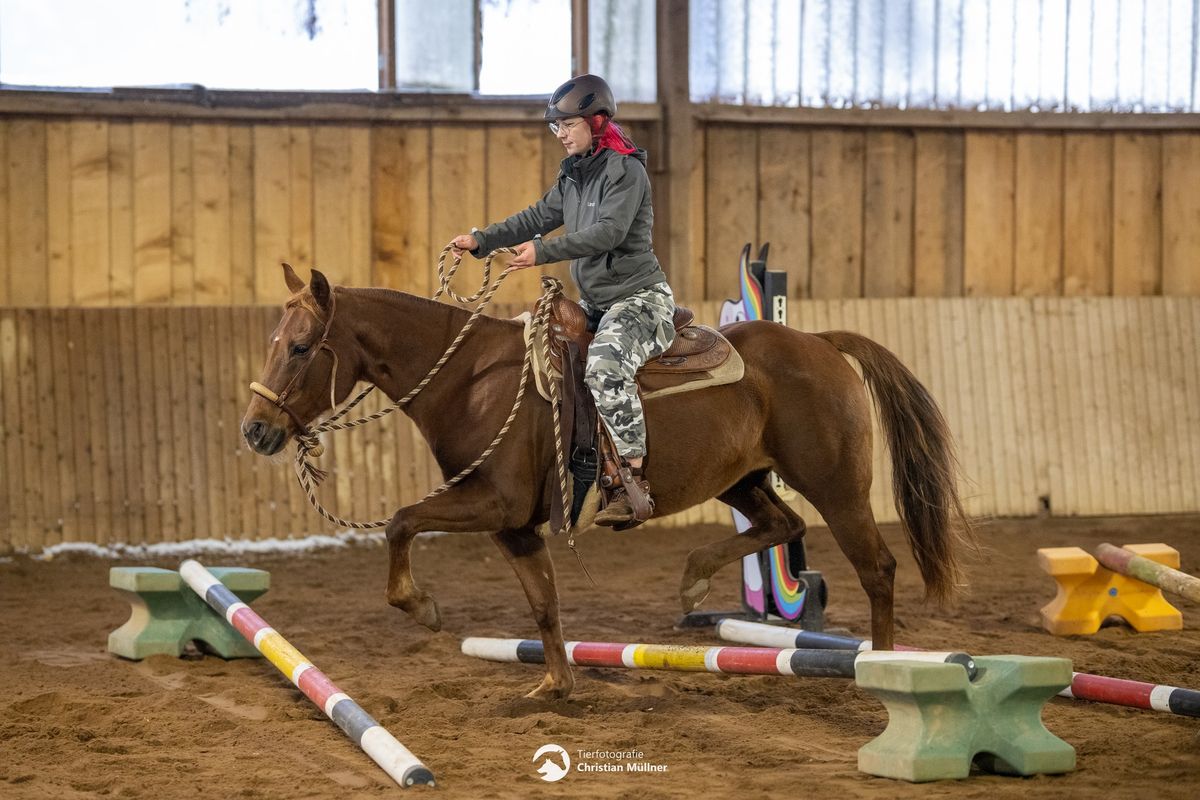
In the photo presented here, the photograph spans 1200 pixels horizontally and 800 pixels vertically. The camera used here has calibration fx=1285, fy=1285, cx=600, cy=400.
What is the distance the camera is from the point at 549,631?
5.52 m

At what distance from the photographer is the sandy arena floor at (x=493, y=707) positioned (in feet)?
14.0

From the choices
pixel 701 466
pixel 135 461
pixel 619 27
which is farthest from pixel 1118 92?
pixel 135 461

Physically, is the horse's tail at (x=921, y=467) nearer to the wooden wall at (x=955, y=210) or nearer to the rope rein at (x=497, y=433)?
the rope rein at (x=497, y=433)

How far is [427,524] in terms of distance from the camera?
5.09m

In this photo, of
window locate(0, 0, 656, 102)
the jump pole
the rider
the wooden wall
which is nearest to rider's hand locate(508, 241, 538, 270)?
the rider

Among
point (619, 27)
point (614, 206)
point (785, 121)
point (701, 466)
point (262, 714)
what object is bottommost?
point (262, 714)

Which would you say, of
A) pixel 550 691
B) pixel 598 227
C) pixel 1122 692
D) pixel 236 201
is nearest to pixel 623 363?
pixel 598 227

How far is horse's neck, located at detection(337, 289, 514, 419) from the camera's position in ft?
17.6

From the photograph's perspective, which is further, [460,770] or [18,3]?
[18,3]

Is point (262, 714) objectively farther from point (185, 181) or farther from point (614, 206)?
point (185, 181)

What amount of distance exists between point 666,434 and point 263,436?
66.1 inches

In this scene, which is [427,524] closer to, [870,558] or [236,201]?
[870,558]

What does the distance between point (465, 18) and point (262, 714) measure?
725cm

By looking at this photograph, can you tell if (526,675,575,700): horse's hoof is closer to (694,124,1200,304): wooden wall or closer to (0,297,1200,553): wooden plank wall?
(0,297,1200,553): wooden plank wall
